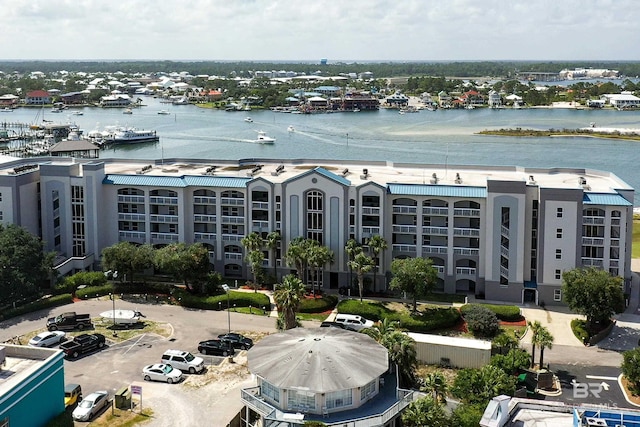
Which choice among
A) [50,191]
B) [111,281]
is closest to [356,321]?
[111,281]

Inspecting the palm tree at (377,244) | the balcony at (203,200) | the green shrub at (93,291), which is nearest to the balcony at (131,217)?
the balcony at (203,200)

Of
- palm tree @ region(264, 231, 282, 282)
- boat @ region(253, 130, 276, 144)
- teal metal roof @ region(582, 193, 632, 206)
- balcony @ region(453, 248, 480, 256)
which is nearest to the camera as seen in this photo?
teal metal roof @ region(582, 193, 632, 206)

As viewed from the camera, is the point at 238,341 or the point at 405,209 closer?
the point at 238,341

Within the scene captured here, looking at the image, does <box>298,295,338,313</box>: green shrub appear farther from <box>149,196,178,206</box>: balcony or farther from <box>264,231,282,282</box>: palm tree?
<box>149,196,178,206</box>: balcony

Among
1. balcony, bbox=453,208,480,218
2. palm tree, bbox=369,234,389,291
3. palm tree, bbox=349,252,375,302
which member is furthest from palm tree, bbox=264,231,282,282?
balcony, bbox=453,208,480,218

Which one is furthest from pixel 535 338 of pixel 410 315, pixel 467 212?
pixel 467 212

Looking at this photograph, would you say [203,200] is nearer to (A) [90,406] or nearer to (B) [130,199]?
(B) [130,199]

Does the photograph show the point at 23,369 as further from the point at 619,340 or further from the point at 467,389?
the point at 619,340
